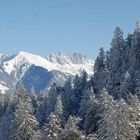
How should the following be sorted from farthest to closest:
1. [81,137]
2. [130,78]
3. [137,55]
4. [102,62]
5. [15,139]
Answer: [102,62]
[137,55]
[130,78]
[15,139]
[81,137]

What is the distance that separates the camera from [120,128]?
80562mm

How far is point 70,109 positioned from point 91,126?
41.3 m

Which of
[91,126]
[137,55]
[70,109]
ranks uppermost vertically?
[137,55]

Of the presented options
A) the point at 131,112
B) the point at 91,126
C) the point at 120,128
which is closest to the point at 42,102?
the point at 91,126

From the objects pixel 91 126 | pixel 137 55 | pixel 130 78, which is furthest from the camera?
pixel 137 55

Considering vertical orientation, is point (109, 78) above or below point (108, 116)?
above

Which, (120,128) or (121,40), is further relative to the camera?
(121,40)

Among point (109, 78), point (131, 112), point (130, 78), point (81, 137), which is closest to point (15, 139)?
point (81, 137)

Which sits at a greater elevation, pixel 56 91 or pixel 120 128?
pixel 56 91

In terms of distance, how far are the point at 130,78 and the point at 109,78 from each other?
16.5 m

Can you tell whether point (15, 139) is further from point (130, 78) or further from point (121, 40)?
point (121, 40)

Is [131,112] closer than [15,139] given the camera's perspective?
Yes

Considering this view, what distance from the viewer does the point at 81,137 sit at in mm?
89938

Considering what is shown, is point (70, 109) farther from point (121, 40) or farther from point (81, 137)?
point (81, 137)
